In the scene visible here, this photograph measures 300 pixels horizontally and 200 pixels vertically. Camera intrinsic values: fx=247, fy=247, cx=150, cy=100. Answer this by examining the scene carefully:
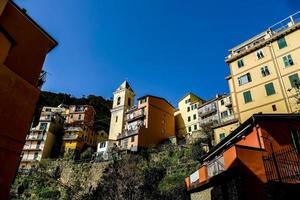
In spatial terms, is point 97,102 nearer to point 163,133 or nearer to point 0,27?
point 163,133

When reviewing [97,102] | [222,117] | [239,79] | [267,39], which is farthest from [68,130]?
[267,39]

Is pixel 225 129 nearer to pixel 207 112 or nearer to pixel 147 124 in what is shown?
pixel 207 112

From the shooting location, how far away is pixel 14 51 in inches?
591

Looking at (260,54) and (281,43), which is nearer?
(281,43)

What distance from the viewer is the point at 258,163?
1484 centimetres

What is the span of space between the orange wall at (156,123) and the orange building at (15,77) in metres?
42.5

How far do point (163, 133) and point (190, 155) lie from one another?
1800 centimetres

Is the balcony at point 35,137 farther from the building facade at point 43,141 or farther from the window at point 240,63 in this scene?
the window at point 240,63

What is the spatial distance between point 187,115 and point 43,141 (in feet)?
134

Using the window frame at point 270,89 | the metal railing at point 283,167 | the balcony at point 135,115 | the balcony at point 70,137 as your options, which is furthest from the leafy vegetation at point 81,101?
the metal railing at point 283,167

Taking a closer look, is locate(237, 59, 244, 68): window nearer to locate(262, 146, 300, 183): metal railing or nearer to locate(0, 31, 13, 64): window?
locate(262, 146, 300, 183): metal railing

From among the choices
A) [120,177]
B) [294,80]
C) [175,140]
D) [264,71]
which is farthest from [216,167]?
[175,140]

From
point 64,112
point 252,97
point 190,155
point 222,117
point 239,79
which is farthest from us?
point 64,112

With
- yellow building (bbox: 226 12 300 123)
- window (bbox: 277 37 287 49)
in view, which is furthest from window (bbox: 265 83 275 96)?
window (bbox: 277 37 287 49)
